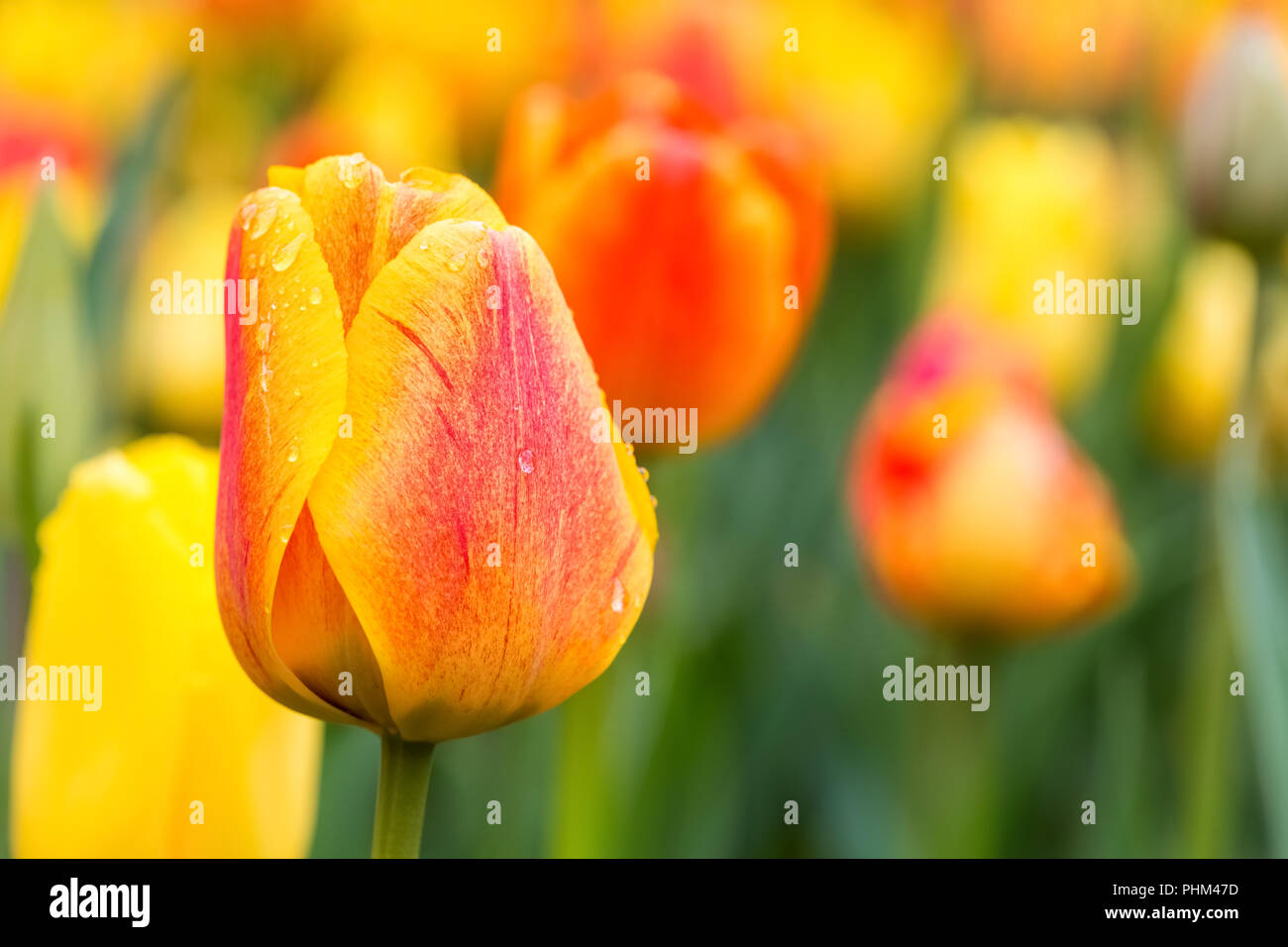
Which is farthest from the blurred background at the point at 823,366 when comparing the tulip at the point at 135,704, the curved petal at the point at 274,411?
the curved petal at the point at 274,411

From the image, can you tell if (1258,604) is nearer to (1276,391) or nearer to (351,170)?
(1276,391)

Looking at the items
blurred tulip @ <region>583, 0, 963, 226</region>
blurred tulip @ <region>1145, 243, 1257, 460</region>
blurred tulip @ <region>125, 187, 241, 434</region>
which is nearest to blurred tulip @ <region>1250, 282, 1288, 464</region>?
blurred tulip @ <region>1145, 243, 1257, 460</region>

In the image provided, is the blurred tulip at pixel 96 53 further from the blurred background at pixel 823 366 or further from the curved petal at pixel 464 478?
the curved petal at pixel 464 478

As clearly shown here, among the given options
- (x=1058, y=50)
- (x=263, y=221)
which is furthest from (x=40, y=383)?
(x=1058, y=50)

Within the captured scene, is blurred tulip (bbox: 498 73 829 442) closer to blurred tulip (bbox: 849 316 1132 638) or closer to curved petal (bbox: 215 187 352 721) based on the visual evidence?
blurred tulip (bbox: 849 316 1132 638)

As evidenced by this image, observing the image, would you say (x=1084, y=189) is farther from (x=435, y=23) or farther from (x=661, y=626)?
(x=435, y=23)

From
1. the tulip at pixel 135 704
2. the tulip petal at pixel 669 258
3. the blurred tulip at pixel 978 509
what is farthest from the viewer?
the blurred tulip at pixel 978 509
